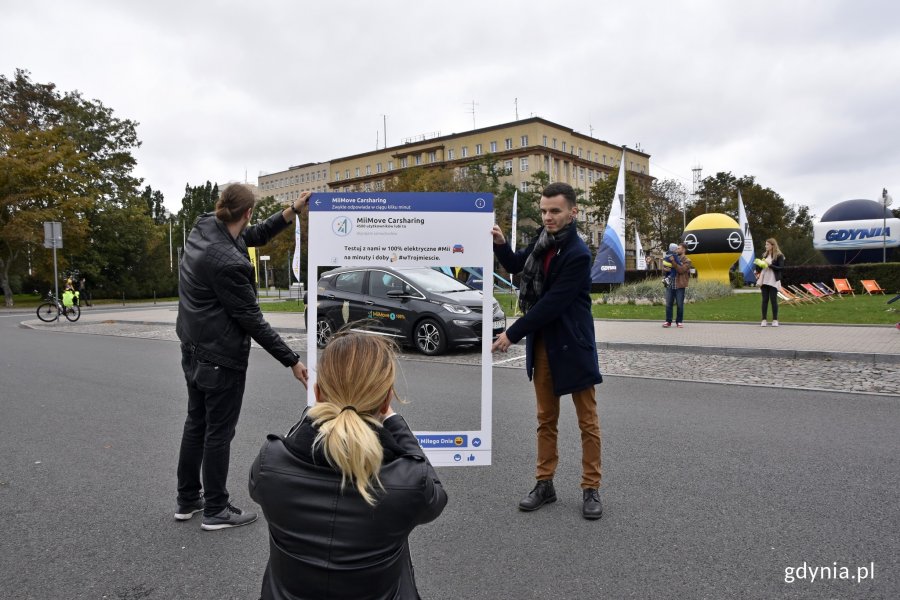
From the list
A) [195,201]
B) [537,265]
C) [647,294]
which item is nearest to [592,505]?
[537,265]

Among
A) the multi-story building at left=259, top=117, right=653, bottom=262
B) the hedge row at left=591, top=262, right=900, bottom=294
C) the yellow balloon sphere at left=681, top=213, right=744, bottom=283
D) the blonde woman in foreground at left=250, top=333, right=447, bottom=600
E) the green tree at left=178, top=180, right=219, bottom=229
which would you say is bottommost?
the blonde woman in foreground at left=250, top=333, right=447, bottom=600

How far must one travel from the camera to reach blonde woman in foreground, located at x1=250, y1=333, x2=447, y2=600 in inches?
62.5

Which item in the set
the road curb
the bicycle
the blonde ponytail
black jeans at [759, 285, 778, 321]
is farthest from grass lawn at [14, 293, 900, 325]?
the bicycle

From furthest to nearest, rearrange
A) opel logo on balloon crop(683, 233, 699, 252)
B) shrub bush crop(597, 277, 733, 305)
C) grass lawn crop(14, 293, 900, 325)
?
opel logo on balloon crop(683, 233, 699, 252), shrub bush crop(597, 277, 733, 305), grass lawn crop(14, 293, 900, 325)

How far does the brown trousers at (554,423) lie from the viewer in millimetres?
3766

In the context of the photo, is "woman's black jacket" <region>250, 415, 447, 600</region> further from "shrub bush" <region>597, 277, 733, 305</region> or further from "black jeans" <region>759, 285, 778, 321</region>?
"shrub bush" <region>597, 277, 733, 305</region>

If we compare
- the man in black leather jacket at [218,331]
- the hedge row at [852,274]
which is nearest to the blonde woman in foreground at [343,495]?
the man in black leather jacket at [218,331]

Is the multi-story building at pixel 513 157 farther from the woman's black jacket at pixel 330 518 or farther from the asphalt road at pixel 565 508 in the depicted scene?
the woman's black jacket at pixel 330 518

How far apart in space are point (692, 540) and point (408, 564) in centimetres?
203

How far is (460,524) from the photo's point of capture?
362cm

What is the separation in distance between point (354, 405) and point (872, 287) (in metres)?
28.5

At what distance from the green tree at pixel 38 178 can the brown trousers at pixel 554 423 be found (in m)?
36.9

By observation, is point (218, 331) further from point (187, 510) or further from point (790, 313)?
point (790, 313)

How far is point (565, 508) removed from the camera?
3826 mm
